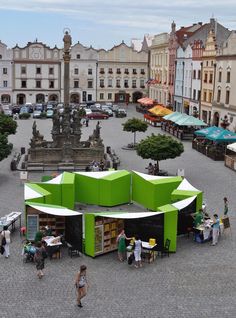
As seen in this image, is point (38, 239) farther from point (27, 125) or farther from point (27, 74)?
point (27, 74)

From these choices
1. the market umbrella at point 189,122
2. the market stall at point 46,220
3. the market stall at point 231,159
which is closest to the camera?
the market stall at point 46,220

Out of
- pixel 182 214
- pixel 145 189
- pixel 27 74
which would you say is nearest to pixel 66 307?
pixel 182 214

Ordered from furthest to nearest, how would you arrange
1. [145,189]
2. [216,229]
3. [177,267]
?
[145,189], [216,229], [177,267]

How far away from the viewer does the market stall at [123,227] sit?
19.3m

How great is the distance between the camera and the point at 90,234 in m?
19.3

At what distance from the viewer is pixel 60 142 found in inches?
1484

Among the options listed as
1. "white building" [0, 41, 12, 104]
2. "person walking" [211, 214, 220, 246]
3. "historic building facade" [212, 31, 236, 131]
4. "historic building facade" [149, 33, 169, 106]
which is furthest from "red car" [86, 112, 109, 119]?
"person walking" [211, 214, 220, 246]

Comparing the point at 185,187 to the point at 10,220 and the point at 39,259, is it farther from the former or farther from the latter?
the point at 39,259

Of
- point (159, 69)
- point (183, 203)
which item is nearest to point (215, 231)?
point (183, 203)

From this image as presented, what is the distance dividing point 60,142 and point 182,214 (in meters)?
17.9

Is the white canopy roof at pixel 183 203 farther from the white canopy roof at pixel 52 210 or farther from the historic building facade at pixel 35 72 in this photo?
the historic building facade at pixel 35 72

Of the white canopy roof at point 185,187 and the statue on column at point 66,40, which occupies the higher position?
the statue on column at point 66,40

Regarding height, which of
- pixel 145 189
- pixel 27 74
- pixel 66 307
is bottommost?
pixel 66 307

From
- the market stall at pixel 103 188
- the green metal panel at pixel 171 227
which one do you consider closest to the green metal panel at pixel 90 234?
the green metal panel at pixel 171 227
